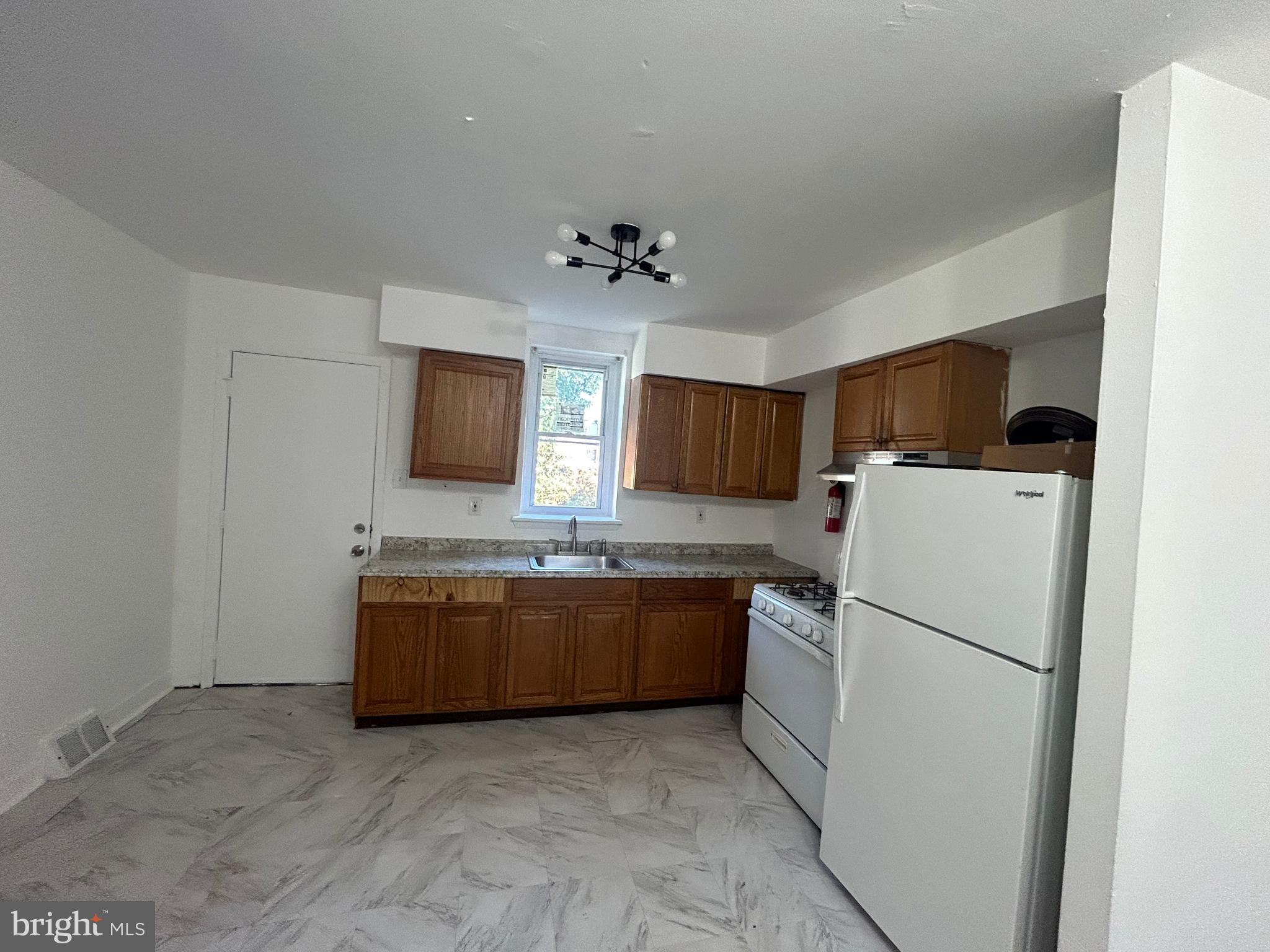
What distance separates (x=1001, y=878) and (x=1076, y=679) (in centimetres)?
55

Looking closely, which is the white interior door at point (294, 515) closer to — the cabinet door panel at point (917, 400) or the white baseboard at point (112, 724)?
the white baseboard at point (112, 724)

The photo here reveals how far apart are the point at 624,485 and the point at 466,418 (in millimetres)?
1164

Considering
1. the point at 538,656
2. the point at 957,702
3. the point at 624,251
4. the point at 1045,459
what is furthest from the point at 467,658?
the point at 1045,459

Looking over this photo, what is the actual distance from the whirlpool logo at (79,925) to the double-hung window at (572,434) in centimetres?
248

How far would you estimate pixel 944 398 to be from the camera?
2.24m

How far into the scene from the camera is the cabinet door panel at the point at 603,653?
3174mm

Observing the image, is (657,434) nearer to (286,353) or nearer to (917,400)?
(917,400)

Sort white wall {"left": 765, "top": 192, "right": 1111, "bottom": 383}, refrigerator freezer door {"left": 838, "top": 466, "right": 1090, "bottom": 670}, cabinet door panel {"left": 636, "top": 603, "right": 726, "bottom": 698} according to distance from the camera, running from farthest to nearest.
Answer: cabinet door panel {"left": 636, "top": 603, "right": 726, "bottom": 698} < white wall {"left": 765, "top": 192, "right": 1111, "bottom": 383} < refrigerator freezer door {"left": 838, "top": 466, "right": 1090, "bottom": 670}

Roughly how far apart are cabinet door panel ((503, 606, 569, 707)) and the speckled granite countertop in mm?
244

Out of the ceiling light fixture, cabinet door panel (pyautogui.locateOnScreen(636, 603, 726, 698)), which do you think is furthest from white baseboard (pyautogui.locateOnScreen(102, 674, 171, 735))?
the ceiling light fixture

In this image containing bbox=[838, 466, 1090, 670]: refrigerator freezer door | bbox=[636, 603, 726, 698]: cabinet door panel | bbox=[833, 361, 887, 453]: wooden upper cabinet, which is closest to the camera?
bbox=[838, 466, 1090, 670]: refrigerator freezer door

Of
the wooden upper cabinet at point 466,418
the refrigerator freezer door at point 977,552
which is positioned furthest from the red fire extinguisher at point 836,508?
the wooden upper cabinet at point 466,418

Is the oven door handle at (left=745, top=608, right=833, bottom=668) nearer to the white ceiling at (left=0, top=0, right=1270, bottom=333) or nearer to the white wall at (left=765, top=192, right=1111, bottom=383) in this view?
the white wall at (left=765, top=192, right=1111, bottom=383)

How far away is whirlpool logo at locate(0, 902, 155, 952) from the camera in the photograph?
→ 1.52 meters
